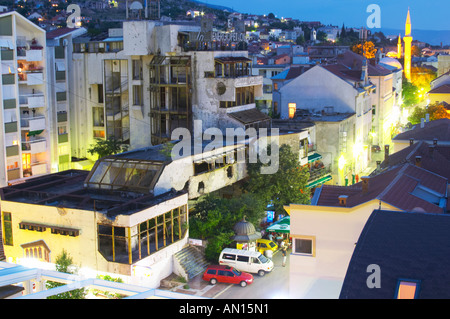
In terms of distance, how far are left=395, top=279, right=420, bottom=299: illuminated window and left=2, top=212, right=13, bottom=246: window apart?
70.0 feet

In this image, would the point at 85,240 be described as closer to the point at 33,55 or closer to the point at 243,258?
the point at 243,258

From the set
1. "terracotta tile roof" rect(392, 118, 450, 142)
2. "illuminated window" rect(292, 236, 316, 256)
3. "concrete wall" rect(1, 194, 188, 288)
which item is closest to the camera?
"illuminated window" rect(292, 236, 316, 256)

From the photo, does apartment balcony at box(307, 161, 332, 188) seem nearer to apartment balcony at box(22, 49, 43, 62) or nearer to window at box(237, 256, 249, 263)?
window at box(237, 256, 249, 263)

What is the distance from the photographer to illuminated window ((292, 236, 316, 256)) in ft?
75.5

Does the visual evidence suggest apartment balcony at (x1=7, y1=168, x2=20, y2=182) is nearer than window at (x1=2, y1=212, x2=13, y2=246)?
No

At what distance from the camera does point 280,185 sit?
37969 mm

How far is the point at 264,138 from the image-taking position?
1578 inches

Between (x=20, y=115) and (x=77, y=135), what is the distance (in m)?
8.05

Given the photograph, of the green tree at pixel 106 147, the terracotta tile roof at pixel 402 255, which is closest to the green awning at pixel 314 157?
the green tree at pixel 106 147

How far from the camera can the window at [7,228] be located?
29.2m

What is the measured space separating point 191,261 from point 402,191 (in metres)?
11.4

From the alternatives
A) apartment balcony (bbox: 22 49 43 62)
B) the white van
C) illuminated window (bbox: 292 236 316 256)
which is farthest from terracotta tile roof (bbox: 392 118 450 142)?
apartment balcony (bbox: 22 49 43 62)

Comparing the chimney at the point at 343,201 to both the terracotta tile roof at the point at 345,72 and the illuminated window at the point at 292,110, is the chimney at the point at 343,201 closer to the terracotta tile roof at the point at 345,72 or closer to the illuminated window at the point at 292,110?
the illuminated window at the point at 292,110

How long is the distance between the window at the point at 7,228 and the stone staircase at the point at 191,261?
311 inches
